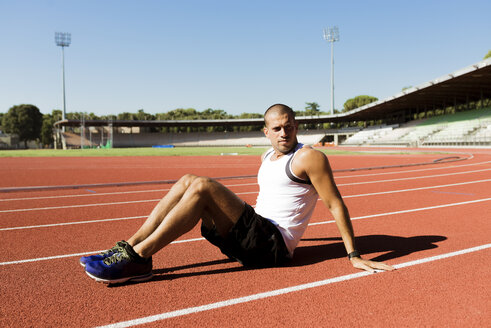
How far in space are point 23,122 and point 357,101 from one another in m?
80.8

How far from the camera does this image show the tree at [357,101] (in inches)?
3708

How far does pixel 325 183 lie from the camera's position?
114 inches

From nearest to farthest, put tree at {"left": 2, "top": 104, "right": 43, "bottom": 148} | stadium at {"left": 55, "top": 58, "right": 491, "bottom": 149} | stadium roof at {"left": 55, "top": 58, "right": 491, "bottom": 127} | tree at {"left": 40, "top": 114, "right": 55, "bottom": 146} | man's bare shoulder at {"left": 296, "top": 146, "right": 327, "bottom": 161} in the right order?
man's bare shoulder at {"left": 296, "top": 146, "right": 327, "bottom": 161}, stadium roof at {"left": 55, "top": 58, "right": 491, "bottom": 127}, stadium at {"left": 55, "top": 58, "right": 491, "bottom": 149}, tree at {"left": 2, "top": 104, "right": 43, "bottom": 148}, tree at {"left": 40, "top": 114, "right": 55, "bottom": 146}

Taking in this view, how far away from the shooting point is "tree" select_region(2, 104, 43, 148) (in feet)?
266

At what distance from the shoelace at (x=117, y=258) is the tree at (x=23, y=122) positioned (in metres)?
92.6

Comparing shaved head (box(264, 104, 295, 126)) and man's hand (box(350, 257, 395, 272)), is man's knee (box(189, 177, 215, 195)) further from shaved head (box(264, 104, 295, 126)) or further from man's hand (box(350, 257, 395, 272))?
man's hand (box(350, 257, 395, 272))

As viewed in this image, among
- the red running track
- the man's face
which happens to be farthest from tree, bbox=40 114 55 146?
the man's face

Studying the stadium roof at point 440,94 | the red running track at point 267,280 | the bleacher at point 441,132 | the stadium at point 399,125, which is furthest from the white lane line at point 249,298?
the bleacher at point 441,132

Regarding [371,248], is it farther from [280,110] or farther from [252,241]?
[280,110]

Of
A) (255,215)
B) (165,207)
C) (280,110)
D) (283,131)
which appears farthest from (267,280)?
(280,110)

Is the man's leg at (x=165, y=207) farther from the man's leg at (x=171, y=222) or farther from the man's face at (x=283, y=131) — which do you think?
the man's face at (x=283, y=131)

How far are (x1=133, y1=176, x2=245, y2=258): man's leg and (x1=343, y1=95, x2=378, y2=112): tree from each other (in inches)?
3799

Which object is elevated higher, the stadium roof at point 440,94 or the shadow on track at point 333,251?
the stadium roof at point 440,94

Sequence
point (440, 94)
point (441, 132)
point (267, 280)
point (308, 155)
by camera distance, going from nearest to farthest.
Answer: point (308, 155), point (267, 280), point (441, 132), point (440, 94)
